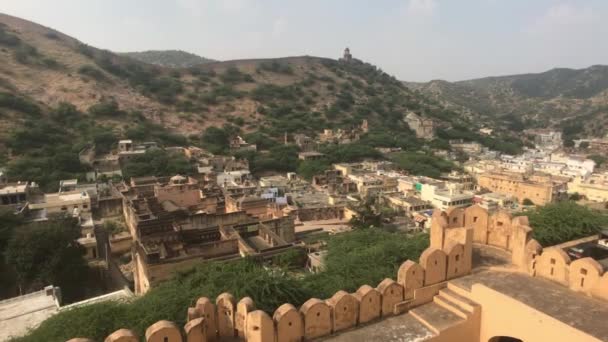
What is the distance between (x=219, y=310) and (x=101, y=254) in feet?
77.0

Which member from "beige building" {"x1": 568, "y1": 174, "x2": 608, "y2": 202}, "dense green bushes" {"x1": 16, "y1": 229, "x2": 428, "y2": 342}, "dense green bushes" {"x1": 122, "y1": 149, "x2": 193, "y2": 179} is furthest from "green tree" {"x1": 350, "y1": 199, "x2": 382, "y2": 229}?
"beige building" {"x1": 568, "y1": 174, "x2": 608, "y2": 202}

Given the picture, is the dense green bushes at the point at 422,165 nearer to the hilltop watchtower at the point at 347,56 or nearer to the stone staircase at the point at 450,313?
the stone staircase at the point at 450,313

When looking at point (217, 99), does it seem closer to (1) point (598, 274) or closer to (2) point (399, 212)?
(2) point (399, 212)

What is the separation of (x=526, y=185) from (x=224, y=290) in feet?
151

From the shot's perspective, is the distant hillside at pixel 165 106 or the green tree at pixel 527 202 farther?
the distant hillside at pixel 165 106

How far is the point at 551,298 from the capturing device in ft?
25.0

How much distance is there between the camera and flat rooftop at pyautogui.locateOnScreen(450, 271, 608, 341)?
6.73 metres

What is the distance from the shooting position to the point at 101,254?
27.0m

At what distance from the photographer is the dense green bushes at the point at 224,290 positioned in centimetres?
1193

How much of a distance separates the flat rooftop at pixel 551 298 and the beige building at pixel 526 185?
42.9 meters

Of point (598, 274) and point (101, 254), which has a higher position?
point (598, 274)

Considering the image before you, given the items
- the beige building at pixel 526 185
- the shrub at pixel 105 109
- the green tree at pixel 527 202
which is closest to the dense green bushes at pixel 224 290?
the green tree at pixel 527 202

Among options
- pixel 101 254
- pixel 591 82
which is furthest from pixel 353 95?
pixel 591 82

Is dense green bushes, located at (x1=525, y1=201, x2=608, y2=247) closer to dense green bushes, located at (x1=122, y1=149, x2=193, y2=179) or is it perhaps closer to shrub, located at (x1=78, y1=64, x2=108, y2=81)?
dense green bushes, located at (x1=122, y1=149, x2=193, y2=179)
